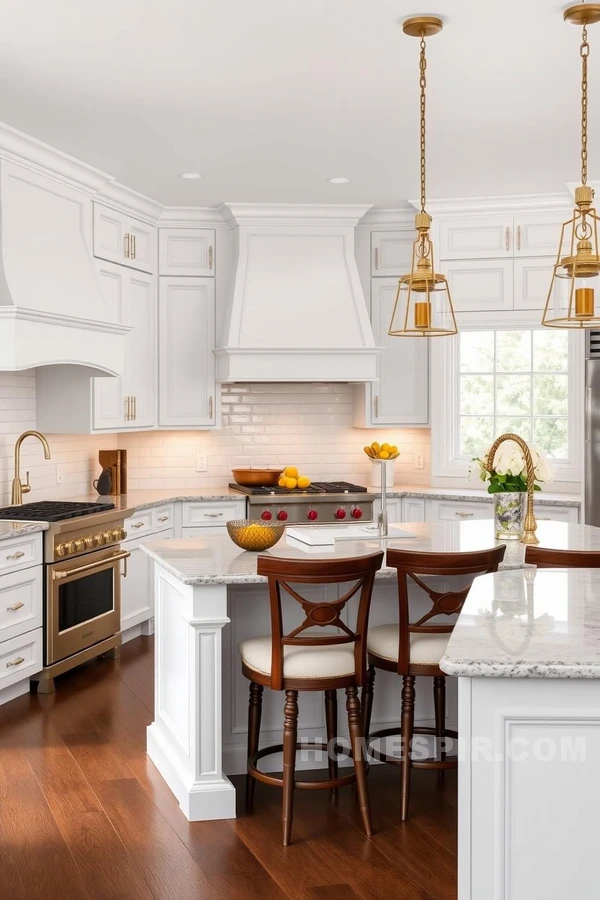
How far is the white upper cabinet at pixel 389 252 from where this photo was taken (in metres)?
6.46

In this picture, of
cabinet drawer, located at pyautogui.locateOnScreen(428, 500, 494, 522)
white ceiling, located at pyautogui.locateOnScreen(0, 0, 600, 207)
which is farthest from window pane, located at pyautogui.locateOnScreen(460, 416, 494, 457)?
white ceiling, located at pyautogui.locateOnScreen(0, 0, 600, 207)

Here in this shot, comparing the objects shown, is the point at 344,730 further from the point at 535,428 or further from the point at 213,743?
the point at 535,428

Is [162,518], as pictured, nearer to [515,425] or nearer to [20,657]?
[20,657]

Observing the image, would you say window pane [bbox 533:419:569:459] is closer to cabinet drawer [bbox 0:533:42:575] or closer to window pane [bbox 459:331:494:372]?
window pane [bbox 459:331:494:372]

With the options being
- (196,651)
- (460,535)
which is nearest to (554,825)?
(196,651)

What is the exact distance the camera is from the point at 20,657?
14.9ft

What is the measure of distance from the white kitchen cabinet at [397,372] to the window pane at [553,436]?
777mm

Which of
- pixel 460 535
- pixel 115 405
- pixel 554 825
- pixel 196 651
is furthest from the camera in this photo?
pixel 115 405

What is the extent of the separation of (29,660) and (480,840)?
3307 millimetres

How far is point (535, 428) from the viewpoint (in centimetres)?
616

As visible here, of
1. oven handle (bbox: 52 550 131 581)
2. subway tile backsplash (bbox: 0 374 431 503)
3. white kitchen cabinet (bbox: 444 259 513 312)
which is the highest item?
white kitchen cabinet (bbox: 444 259 513 312)

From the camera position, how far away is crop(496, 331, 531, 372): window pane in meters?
6.20

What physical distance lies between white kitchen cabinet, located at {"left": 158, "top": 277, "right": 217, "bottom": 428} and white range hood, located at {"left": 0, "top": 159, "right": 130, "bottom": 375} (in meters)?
0.79

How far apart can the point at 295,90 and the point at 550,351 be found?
283 cm
